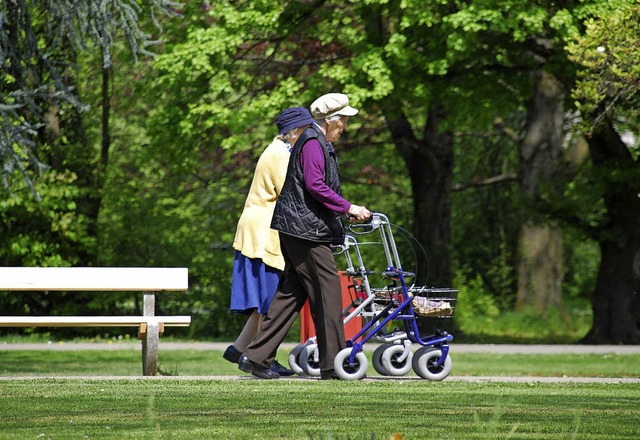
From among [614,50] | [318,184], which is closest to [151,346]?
[318,184]

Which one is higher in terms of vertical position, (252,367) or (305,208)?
(305,208)

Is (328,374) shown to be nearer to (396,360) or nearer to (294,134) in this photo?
(396,360)

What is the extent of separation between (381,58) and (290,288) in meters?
10.7

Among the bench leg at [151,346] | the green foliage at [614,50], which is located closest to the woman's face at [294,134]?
the bench leg at [151,346]

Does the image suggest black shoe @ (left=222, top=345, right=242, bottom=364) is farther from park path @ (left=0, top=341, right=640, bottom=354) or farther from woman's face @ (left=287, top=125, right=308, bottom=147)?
park path @ (left=0, top=341, right=640, bottom=354)

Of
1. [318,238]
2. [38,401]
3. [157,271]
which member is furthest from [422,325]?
[38,401]

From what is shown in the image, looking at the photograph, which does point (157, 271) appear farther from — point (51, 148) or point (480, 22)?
point (51, 148)

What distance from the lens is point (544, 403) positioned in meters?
8.19

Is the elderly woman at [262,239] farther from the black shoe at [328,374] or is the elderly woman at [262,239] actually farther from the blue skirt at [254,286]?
the black shoe at [328,374]

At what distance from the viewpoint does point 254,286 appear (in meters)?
10.4

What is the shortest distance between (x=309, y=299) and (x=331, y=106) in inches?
54.5

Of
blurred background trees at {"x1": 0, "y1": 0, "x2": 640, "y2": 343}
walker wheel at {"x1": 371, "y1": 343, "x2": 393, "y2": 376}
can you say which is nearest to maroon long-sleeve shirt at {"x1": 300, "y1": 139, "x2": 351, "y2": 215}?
walker wheel at {"x1": 371, "y1": 343, "x2": 393, "y2": 376}

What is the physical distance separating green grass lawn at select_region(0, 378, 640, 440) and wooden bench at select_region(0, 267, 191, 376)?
1303mm

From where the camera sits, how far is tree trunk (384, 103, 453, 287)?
23359mm
